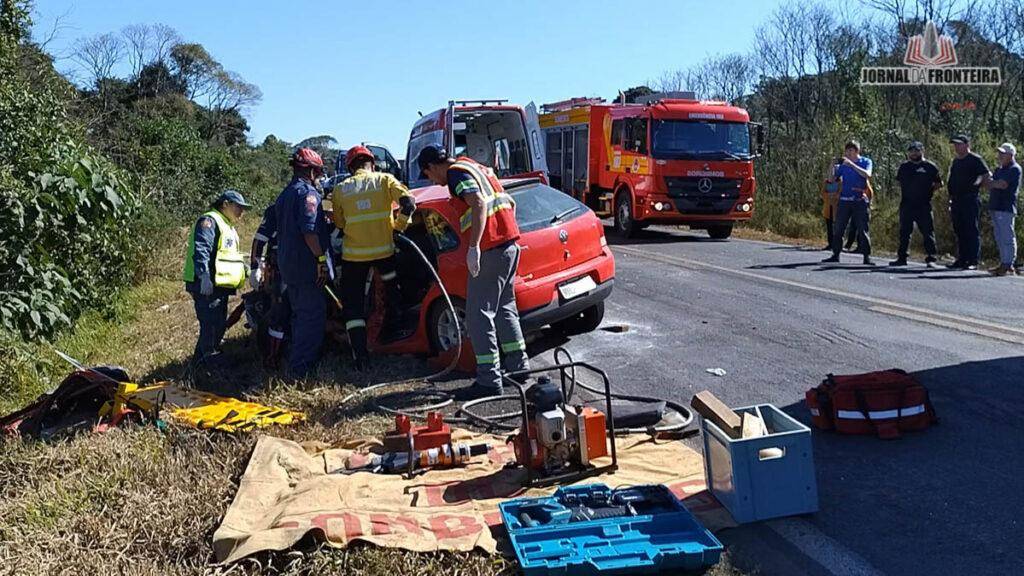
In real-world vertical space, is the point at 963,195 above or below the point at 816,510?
above

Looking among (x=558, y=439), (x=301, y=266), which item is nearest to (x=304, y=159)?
(x=301, y=266)

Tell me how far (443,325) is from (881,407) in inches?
137

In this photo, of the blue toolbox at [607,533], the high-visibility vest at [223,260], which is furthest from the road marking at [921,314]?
the high-visibility vest at [223,260]

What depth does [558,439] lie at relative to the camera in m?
4.34

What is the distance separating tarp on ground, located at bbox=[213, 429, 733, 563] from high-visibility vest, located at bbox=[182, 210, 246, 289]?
293 centimetres

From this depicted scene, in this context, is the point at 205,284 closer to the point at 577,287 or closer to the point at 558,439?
the point at 577,287

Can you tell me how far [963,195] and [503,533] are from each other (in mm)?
10526

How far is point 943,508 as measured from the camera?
3898mm

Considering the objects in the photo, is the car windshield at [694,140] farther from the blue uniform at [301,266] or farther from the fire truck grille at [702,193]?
the blue uniform at [301,266]

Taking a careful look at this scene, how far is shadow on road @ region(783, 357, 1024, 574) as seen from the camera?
349 cm

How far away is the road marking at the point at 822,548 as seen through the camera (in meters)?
3.43

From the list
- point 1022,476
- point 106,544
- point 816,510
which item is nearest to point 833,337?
point 1022,476

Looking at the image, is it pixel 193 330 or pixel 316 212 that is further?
pixel 193 330

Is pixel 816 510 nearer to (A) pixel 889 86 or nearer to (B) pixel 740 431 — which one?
(B) pixel 740 431
